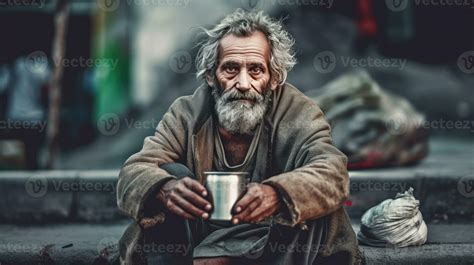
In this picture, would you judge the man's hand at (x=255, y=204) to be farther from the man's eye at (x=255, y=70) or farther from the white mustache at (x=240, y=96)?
the man's eye at (x=255, y=70)

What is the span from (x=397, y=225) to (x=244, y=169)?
1.10 meters

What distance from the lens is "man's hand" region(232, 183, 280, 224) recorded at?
125 inches

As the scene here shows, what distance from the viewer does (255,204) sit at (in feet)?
10.5

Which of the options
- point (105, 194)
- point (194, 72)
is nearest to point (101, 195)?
point (105, 194)

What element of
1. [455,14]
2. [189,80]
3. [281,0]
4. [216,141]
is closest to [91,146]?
[189,80]

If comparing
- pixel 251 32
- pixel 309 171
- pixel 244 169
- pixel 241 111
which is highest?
pixel 251 32

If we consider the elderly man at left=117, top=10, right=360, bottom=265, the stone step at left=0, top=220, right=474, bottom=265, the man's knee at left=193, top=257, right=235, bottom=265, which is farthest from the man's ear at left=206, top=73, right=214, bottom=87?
the stone step at left=0, top=220, right=474, bottom=265

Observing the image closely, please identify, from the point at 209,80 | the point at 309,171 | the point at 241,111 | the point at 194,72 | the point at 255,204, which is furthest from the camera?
the point at 194,72

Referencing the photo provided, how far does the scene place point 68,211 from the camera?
18.7 ft

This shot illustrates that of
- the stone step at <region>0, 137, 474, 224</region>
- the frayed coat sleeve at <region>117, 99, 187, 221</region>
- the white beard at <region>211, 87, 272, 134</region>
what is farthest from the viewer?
the stone step at <region>0, 137, 474, 224</region>

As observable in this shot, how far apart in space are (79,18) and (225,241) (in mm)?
9463

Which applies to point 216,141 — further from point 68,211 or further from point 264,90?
point 68,211

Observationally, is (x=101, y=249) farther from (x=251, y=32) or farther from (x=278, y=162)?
(x=251, y=32)

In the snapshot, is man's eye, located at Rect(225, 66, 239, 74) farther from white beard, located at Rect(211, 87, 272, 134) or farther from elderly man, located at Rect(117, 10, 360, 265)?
white beard, located at Rect(211, 87, 272, 134)
